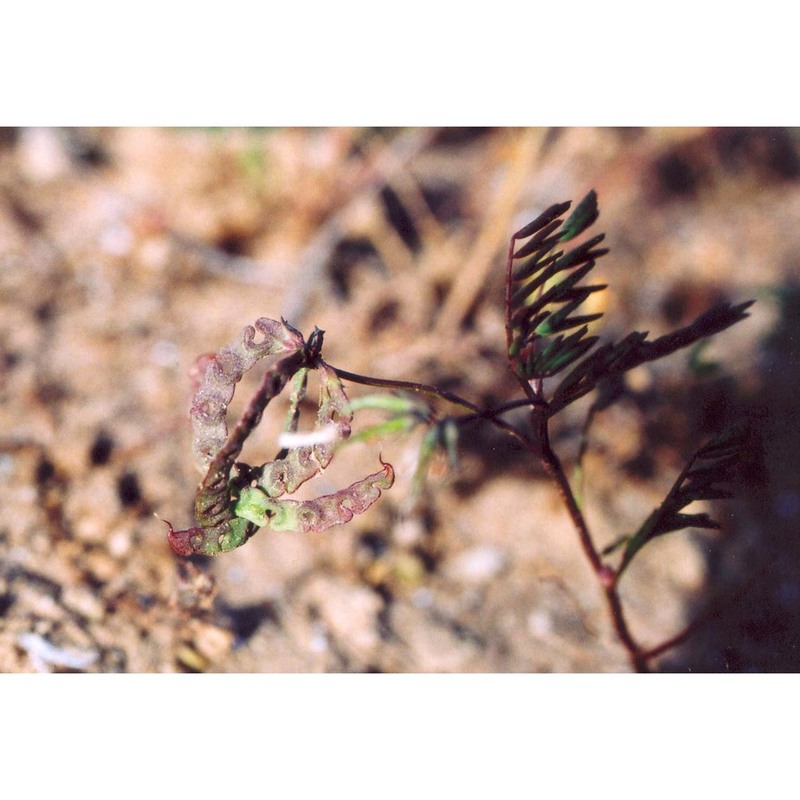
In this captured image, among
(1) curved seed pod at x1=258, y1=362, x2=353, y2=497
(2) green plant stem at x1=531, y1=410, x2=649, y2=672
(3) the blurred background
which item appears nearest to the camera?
(1) curved seed pod at x1=258, y1=362, x2=353, y2=497

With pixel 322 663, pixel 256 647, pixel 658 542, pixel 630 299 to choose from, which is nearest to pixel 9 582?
pixel 256 647

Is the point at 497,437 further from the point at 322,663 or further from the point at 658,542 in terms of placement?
the point at 322,663

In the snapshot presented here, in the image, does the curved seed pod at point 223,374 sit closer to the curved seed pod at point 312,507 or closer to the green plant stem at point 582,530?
the curved seed pod at point 312,507

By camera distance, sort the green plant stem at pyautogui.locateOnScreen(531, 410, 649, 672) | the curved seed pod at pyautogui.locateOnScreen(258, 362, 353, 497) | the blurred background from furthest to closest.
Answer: the blurred background < the green plant stem at pyautogui.locateOnScreen(531, 410, 649, 672) < the curved seed pod at pyautogui.locateOnScreen(258, 362, 353, 497)

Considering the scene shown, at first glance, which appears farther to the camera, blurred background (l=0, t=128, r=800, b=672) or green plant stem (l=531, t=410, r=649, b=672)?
blurred background (l=0, t=128, r=800, b=672)

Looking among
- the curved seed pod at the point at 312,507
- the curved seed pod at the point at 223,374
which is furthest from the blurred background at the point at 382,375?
the curved seed pod at the point at 223,374

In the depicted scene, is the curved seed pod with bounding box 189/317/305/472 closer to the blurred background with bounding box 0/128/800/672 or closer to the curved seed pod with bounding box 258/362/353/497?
the curved seed pod with bounding box 258/362/353/497

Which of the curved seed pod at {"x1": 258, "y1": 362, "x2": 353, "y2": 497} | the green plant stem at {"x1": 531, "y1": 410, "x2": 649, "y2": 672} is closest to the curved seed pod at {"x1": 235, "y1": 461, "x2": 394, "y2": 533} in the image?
the curved seed pod at {"x1": 258, "y1": 362, "x2": 353, "y2": 497}
